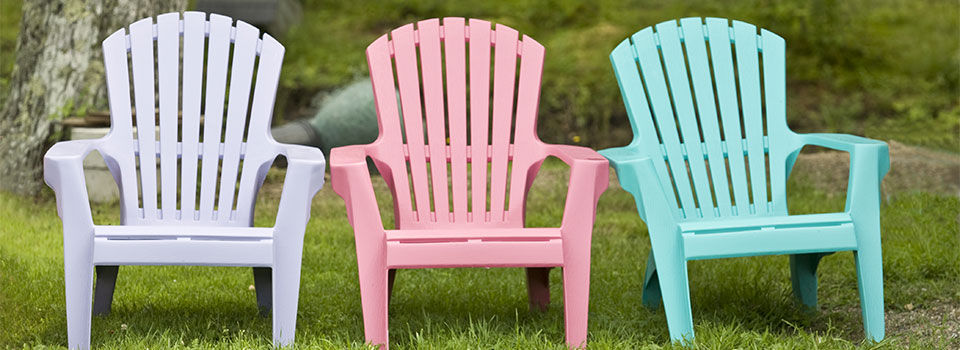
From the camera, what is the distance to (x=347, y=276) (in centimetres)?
381

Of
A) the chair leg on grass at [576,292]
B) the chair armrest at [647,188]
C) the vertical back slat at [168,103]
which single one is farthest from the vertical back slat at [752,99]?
the vertical back slat at [168,103]

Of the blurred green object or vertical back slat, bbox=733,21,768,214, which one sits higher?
vertical back slat, bbox=733,21,768,214

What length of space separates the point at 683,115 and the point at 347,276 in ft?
4.55

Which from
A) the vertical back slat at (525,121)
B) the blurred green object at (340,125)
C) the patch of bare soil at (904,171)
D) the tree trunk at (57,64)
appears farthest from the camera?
the blurred green object at (340,125)

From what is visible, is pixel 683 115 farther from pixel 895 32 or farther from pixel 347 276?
pixel 895 32

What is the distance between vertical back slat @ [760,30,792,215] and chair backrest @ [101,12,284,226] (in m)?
1.59

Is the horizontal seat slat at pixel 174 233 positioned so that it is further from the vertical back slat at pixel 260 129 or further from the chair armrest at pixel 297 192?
the vertical back slat at pixel 260 129

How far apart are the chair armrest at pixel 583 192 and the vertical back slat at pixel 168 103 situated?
1.30 metres

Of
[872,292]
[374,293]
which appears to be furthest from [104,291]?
[872,292]

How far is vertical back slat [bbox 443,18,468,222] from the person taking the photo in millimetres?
3318

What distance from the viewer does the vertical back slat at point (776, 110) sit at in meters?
3.33

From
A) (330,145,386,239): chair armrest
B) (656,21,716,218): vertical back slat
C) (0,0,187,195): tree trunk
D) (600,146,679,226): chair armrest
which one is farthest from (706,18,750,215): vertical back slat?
(0,0,187,195): tree trunk

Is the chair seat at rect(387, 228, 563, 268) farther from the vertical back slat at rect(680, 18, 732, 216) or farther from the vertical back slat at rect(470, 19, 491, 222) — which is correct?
the vertical back slat at rect(680, 18, 732, 216)

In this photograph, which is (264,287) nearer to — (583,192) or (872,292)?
(583,192)
